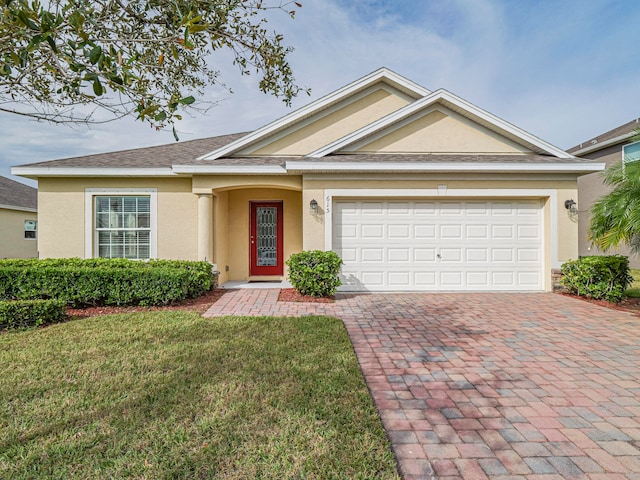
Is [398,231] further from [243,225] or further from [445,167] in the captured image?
[243,225]

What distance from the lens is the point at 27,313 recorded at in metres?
5.63

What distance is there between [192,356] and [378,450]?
9.27 feet

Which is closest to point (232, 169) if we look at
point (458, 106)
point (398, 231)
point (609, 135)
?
point (398, 231)

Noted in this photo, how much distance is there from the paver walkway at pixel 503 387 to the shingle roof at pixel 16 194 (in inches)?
689

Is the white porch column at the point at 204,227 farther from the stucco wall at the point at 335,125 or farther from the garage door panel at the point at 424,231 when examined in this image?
the garage door panel at the point at 424,231

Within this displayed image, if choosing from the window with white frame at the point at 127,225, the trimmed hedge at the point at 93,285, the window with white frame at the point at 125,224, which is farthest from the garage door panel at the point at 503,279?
the window with white frame at the point at 127,225

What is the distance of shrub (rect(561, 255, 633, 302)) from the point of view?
7.59 m

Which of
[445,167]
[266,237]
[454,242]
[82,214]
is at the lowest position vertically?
[454,242]

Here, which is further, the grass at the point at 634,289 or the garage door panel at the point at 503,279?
the garage door panel at the point at 503,279

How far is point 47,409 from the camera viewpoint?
307cm

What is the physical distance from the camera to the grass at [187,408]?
7.72 ft

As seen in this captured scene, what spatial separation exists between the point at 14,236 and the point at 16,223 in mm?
709

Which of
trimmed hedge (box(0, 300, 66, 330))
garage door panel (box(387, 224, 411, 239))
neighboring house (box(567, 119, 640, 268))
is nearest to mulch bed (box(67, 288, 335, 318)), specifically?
trimmed hedge (box(0, 300, 66, 330))

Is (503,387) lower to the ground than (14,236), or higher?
lower
